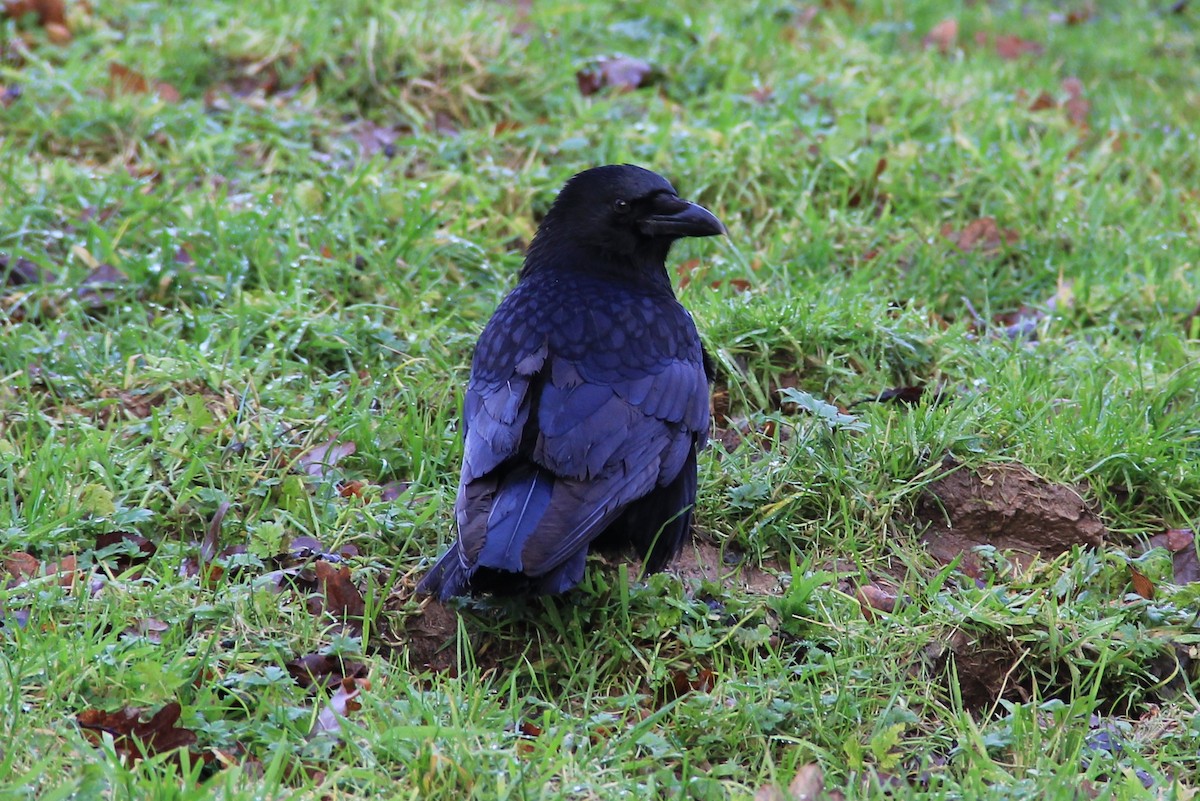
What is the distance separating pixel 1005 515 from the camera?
4.27 m

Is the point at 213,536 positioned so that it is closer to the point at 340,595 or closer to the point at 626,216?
the point at 340,595

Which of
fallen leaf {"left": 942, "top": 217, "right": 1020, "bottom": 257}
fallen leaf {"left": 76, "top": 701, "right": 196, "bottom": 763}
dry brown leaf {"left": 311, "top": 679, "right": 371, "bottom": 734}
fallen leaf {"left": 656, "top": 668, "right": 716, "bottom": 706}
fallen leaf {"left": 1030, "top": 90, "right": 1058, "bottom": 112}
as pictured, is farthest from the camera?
fallen leaf {"left": 1030, "top": 90, "right": 1058, "bottom": 112}

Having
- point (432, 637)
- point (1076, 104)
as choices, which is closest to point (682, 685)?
point (432, 637)

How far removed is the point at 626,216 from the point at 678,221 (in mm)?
174

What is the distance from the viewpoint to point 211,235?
5387 millimetres

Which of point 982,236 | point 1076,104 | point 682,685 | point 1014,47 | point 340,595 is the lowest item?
point 682,685

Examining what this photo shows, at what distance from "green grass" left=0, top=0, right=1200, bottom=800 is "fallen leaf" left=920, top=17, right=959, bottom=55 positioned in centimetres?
27

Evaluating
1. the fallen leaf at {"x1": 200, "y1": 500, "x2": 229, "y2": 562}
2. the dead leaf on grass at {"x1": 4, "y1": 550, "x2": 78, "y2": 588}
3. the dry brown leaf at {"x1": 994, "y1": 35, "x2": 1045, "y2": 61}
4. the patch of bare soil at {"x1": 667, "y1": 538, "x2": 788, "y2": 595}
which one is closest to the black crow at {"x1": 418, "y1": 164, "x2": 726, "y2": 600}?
the patch of bare soil at {"x1": 667, "y1": 538, "x2": 788, "y2": 595}

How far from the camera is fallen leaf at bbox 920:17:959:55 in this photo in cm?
786

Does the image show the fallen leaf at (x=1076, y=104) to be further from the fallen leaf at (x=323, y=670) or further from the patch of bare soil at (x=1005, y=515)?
the fallen leaf at (x=323, y=670)

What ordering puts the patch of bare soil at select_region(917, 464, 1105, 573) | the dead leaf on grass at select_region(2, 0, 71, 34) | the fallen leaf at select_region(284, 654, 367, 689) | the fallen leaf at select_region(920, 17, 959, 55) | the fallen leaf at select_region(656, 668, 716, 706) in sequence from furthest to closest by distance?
the fallen leaf at select_region(920, 17, 959, 55)
the dead leaf on grass at select_region(2, 0, 71, 34)
the patch of bare soil at select_region(917, 464, 1105, 573)
the fallen leaf at select_region(656, 668, 716, 706)
the fallen leaf at select_region(284, 654, 367, 689)

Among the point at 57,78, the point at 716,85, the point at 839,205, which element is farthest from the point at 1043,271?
the point at 57,78

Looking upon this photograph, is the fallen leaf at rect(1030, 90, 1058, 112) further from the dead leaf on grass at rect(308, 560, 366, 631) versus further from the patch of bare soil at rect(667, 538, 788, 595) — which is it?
the dead leaf on grass at rect(308, 560, 366, 631)

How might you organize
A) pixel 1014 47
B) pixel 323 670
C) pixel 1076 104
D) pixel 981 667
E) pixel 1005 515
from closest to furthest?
pixel 323 670
pixel 981 667
pixel 1005 515
pixel 1076 104
pixel 1014 47
